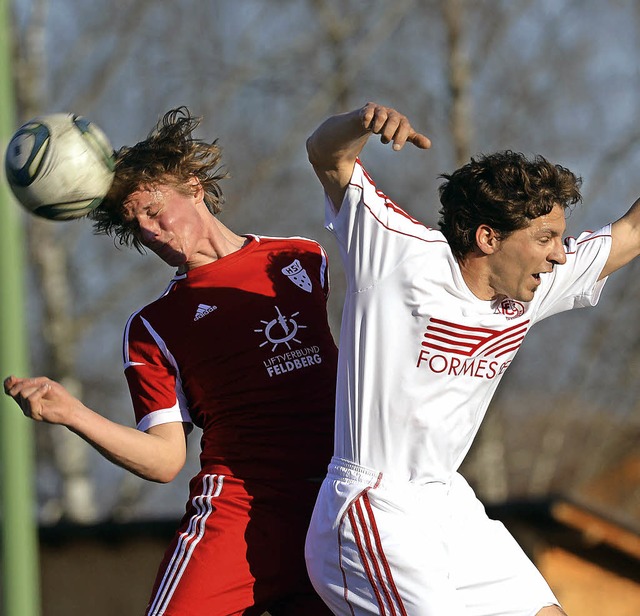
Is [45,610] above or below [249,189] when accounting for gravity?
below

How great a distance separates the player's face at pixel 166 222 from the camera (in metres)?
4.61

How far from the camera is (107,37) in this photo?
54.5 ft

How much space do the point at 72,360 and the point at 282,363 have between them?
1180cm

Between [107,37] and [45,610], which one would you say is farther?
[107,37]

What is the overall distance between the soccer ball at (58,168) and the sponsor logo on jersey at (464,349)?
148 cm

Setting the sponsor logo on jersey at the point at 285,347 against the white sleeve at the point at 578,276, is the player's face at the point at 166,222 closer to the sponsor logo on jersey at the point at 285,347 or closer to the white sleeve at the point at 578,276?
the sponsor logo on jersey at the point at 285,347

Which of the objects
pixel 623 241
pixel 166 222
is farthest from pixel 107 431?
pixel 623 241

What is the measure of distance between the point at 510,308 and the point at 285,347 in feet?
2.85

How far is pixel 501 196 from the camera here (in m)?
4.16

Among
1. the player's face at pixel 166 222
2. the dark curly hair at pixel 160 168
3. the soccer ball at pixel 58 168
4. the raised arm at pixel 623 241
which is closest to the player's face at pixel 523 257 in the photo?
the raised arm at pixel 623 241

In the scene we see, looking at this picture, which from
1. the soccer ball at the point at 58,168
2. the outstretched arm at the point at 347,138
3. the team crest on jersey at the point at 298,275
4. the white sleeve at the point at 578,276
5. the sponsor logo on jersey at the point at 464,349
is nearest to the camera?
the outstretched arm at the point at 347,138

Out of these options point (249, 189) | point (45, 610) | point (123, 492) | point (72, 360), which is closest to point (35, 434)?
point (123, 492)

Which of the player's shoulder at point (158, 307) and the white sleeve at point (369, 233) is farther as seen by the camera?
the player's shoulder at point (158, 307)

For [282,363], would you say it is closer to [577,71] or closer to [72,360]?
[72,360]
